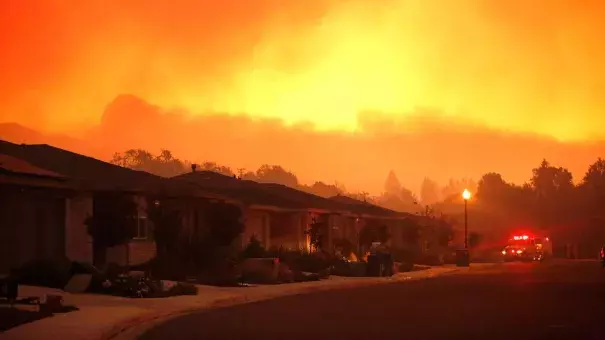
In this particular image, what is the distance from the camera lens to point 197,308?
2416cm

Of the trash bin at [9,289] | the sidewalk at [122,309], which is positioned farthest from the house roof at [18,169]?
the trash bin at [9,289]

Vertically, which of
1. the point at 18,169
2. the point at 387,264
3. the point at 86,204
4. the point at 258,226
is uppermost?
the point at 18,169

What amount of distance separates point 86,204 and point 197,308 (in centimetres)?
1336

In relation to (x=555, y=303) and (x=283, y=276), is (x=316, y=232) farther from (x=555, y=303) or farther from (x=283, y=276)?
(x=555, y=303)

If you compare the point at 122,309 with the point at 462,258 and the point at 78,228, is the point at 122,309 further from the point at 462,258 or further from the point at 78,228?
the point at 462,258

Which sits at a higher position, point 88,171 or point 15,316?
point 88,171

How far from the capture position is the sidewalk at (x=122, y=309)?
1667 centimetres

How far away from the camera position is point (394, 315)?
832 inches

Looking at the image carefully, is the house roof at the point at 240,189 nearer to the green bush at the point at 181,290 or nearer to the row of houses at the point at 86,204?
the row of houses at the point at 86,204

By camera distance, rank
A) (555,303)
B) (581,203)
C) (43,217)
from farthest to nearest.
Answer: (581,203)
(43,217)
(555,303)

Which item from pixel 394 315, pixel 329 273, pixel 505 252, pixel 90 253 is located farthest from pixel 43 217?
pixel 505 252

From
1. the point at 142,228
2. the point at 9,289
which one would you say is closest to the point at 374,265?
the point at 142,228

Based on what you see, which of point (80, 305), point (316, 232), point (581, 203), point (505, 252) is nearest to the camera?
point (80, 305)

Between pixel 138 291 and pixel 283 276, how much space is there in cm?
1160
